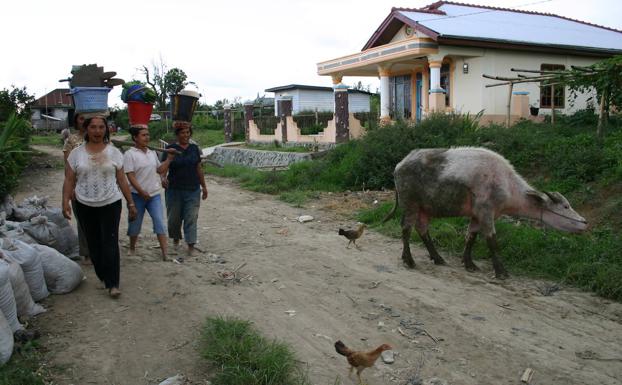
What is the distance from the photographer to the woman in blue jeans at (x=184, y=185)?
19.4 ft

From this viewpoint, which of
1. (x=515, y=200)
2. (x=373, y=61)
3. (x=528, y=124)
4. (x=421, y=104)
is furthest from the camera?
(x=421, y=104)

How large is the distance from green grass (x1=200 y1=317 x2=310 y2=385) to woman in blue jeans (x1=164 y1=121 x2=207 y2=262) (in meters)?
2.36

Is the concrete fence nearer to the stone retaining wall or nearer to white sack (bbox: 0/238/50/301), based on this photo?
the stone retaining wall

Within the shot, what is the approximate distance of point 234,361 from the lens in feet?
10.8

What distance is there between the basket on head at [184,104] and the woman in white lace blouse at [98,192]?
1257 millimetres

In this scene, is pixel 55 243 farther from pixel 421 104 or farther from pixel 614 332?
pixel 421 104

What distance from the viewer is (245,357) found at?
3.35m

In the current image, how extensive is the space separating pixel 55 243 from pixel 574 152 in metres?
7.72

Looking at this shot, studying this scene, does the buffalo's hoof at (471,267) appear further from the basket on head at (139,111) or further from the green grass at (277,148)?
the green grass at (277,148)

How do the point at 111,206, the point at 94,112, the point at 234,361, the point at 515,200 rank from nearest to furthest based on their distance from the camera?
the point at 234,361
the point at 111,206
the point at 94,112
the point at 515,200

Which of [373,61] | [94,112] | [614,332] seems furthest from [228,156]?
[614,332]

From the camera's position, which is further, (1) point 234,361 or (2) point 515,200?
(2) point 515,200

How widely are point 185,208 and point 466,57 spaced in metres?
12.5

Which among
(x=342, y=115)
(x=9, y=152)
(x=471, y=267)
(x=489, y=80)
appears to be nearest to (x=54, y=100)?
(x=342, y=115)
